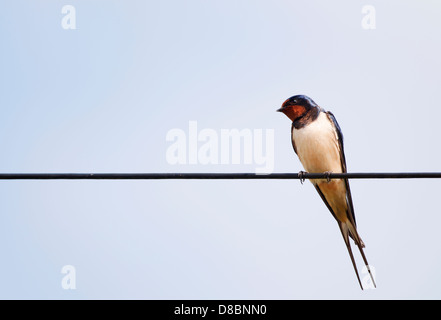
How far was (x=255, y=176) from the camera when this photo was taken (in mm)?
3742

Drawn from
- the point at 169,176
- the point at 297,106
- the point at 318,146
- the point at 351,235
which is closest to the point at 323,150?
the point at 318,146

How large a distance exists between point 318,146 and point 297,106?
498 mm

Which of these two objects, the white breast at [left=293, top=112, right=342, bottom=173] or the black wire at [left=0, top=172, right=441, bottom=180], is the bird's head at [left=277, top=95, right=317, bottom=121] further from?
the black wire at [left=0, top=172, right=441, bottom=180]

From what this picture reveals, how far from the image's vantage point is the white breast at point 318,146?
20.2 feet

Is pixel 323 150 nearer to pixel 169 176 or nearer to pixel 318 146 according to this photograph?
pixel 318 146

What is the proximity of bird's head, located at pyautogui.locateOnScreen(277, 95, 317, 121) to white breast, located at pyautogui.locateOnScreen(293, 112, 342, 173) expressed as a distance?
0.55 feet

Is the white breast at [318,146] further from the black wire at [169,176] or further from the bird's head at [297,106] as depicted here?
the black wire at [169,176]

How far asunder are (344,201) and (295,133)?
77 centimetres

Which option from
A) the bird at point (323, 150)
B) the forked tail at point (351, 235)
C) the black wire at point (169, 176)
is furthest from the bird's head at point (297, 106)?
the black wire at point (169, 176)

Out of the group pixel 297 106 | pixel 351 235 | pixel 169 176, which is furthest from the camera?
pixel 297 106

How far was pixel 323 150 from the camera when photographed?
20.2ft

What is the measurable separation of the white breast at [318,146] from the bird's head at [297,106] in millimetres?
167

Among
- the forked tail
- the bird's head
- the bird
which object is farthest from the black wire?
the bird's head
